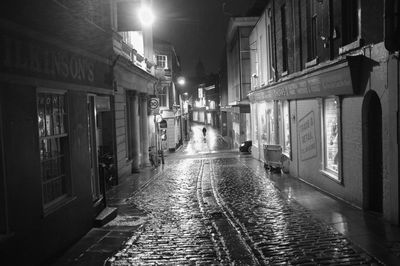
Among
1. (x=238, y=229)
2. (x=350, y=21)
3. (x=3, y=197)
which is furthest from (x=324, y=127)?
(x=3, y=197)

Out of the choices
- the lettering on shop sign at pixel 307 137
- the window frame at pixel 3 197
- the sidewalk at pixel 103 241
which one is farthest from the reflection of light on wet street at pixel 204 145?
the window frame at pixel 3 197

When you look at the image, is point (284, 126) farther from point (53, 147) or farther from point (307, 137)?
point (53, 147)

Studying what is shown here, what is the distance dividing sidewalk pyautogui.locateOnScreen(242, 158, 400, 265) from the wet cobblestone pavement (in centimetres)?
23

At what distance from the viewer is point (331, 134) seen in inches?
522

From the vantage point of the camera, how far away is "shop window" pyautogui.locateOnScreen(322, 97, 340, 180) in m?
12.6

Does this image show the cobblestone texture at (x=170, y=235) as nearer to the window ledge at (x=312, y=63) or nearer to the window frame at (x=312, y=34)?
the window ledge at (x=312, y=63)

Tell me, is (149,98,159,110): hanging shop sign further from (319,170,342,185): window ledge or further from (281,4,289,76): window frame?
(319,170,342,185): window ledge

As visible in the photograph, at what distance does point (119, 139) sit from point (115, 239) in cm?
919

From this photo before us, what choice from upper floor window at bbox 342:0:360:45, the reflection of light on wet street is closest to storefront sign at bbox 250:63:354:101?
upper floor window at bbox 342:0:360:45

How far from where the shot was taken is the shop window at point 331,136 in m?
12.6

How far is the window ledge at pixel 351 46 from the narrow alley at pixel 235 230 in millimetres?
4215

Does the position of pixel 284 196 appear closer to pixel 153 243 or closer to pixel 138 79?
pixel 153 243

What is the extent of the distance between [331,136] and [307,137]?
2243 millimetres

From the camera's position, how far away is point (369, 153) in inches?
412
